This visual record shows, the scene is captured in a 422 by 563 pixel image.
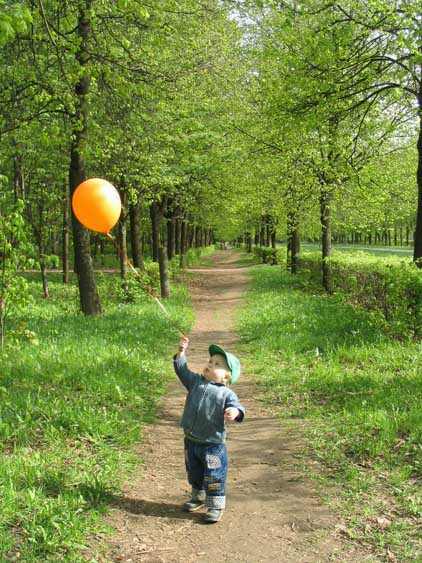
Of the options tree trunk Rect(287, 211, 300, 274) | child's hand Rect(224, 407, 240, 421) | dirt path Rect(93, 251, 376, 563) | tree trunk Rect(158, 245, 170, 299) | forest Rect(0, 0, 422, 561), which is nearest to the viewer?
dirt path Rect(93, 251, 376, 563)

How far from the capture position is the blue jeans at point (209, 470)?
14.5 ft

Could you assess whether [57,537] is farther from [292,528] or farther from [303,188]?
[303,188]

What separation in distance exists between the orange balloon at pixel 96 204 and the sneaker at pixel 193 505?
8.42 feet

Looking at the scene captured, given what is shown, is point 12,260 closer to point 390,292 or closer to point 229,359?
point 229,359

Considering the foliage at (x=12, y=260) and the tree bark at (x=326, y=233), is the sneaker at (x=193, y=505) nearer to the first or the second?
the foliage at (x=12, y=260)

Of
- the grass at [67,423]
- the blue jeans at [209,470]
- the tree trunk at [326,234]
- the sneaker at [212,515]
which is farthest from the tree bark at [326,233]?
the sneaker at [212,515]

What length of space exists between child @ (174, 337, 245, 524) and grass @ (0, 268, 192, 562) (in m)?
0.83

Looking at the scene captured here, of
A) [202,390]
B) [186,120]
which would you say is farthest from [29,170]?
[202,390]

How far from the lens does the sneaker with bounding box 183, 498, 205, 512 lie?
4620 millimetres

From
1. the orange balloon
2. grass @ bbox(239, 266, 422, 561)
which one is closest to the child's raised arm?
the orange balloon

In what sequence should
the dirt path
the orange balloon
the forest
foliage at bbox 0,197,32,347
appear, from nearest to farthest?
the dirt path < the orange balloon < the forest < foliage at bbox 0,197,32,347

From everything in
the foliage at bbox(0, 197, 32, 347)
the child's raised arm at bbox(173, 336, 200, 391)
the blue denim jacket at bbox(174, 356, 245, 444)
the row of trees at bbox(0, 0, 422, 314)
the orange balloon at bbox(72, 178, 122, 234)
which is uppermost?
the row of trees at bbox(0, 0, 422, 314)

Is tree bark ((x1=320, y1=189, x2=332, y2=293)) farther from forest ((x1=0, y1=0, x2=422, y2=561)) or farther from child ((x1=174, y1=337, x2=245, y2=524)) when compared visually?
child ((x1=174, y1=337, x2=245, y2=524))

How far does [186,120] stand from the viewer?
14.7 meters
